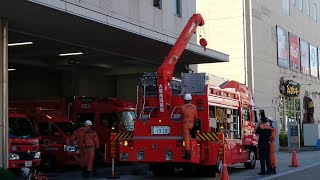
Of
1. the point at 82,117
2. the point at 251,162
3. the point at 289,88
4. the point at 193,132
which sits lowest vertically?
the point at 251,162

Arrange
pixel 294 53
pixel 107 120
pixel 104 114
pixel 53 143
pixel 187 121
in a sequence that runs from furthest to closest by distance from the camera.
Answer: pixel 294 53 < pixel 104 114 < pixel 107 120 < pixel 53 143 < pixel 187 121

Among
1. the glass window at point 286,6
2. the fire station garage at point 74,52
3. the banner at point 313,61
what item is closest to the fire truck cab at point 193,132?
the fire station garage at point 74,52

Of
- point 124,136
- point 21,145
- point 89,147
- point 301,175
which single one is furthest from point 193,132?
point 21,145

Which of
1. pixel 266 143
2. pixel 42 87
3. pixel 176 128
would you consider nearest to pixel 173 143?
pixel 176 128

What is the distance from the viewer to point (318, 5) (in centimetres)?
5812

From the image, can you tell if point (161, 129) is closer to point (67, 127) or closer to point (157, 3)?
point (67, 127)

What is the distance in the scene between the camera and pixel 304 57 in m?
50.2

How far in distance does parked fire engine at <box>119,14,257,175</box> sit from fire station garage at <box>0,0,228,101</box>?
328cm

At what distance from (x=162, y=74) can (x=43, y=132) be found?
636cm

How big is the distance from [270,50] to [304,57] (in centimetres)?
1055

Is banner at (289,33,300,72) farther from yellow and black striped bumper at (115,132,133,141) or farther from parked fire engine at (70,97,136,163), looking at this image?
yellow and black striped bumper at (115,132,133,141)

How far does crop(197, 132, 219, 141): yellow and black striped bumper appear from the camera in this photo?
50.8 ft

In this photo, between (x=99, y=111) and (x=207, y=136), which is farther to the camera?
(x=99, y=111)

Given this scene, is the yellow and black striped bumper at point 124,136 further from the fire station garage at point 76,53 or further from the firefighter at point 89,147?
the fire station garage at point 76,53
